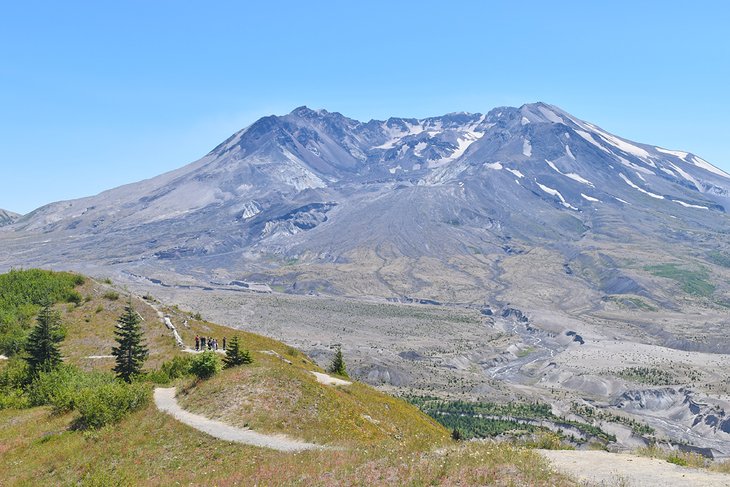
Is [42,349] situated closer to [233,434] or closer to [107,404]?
[107,404]

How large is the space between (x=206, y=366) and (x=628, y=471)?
19711 millimetres

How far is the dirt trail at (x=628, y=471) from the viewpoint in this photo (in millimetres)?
15422

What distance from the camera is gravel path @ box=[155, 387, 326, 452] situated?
2130cm

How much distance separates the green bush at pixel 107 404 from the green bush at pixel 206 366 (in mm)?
2792

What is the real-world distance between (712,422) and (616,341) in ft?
235

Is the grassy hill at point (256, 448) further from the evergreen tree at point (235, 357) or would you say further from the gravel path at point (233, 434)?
the evergreen tree at point (235, 357)

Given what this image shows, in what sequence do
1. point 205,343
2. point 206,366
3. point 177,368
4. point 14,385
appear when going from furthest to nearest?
point 205,343
point 177,368
point 14,385
point 206,366

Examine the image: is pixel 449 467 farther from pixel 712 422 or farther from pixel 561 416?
pixel 712 422

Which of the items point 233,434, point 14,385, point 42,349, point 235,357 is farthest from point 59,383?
point 233,434

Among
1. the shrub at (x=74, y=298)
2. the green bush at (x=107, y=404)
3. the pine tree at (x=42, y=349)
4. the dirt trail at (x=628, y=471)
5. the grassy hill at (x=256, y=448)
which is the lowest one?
the dirt trail at (x=628, y=471)

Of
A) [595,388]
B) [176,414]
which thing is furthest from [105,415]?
[595,388]

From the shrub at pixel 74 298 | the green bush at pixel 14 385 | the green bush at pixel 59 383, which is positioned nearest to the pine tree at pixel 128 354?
the green bush at pixel 59 383

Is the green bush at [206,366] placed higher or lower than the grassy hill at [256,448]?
higher

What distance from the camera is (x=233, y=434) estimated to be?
2236 cm
